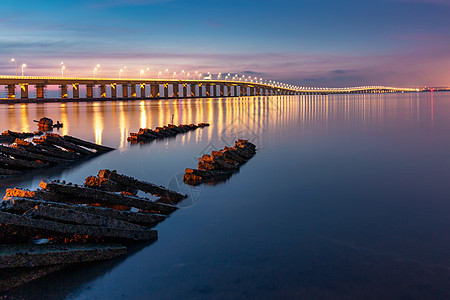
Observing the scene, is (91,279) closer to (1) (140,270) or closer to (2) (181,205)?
(1) (140,270)

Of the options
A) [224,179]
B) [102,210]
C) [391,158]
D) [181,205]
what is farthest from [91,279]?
[391,158]

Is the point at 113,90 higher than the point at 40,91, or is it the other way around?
the point at 113,90

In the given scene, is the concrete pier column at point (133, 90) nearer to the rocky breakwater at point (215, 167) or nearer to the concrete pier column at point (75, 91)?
the concrete pier column at point (75, 91)

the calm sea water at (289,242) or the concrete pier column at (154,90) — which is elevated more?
the concrete pier column at (154,90)

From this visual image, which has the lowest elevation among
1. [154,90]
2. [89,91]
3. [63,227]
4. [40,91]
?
[63,227]

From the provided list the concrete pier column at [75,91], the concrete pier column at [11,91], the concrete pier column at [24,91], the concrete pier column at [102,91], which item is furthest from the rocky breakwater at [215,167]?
the concrete pier column at [102,91]

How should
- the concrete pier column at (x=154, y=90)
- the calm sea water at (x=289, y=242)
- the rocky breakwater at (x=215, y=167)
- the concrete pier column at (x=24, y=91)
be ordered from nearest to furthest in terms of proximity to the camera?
the calm sea water at (x=289, y=242) < the rocky breakwater at (x=215, y=167) < the concrete pier column at (x=24, y=91) < the concrete pier column at (x=154, y=90)

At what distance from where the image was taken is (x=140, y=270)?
651 cm

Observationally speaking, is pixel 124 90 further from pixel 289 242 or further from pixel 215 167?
pixel 289 242

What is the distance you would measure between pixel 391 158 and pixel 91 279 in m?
16.1

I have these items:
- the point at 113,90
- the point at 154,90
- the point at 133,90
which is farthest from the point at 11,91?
the point at 154,90

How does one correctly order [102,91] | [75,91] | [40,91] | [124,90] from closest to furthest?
[40,91], [75,91], [102,91], [124,90]

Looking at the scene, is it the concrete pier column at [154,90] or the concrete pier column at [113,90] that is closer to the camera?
the concrete pier column at [113,90]

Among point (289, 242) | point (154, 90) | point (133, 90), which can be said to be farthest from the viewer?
point (154, 90)
